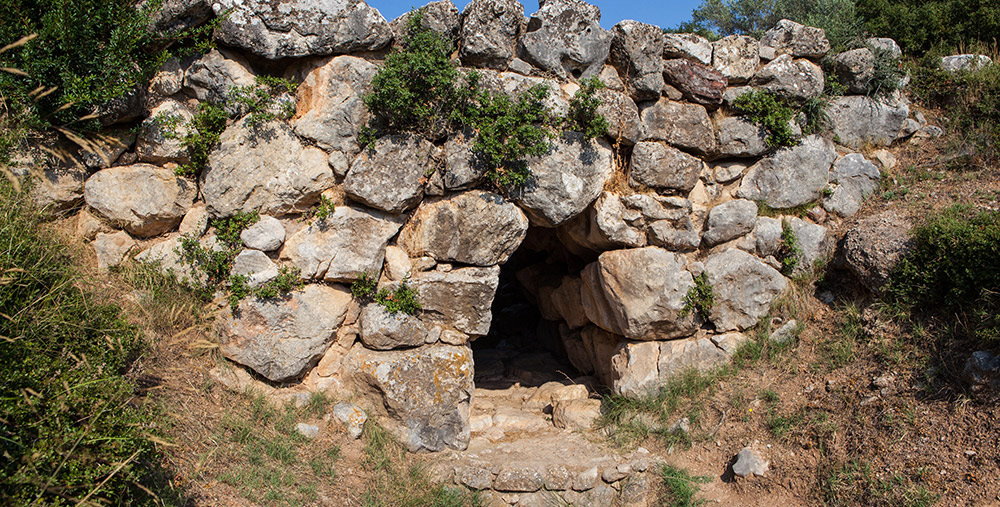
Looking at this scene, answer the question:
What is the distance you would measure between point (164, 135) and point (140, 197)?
56 centimetres

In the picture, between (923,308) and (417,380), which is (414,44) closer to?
(417,380)

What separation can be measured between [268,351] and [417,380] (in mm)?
1299

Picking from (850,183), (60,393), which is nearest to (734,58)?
(850,183)

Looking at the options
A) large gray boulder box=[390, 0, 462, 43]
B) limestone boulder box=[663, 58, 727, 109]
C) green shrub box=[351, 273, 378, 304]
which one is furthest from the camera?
limestone boulder box=[663, 58, 727, 109]

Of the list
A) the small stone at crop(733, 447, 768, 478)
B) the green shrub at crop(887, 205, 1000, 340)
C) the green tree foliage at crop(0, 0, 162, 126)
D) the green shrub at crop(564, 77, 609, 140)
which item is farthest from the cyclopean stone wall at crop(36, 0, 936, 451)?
the small stone at crop(733, 447, 768, 478)

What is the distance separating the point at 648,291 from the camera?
6285mm

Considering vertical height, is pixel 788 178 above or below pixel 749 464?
above

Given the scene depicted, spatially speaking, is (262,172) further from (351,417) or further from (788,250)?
(788,250)

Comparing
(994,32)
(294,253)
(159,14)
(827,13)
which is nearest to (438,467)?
(294,253)

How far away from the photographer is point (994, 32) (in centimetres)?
795

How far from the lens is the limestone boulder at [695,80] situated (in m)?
6.48

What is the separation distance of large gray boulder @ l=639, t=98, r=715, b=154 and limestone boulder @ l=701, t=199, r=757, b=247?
0.64 metres

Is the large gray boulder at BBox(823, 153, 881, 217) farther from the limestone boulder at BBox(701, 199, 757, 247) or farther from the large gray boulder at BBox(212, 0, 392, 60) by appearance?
the large gray boulder at BBox(212, 0, 392, 60)

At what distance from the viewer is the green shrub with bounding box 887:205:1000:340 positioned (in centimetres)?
522
